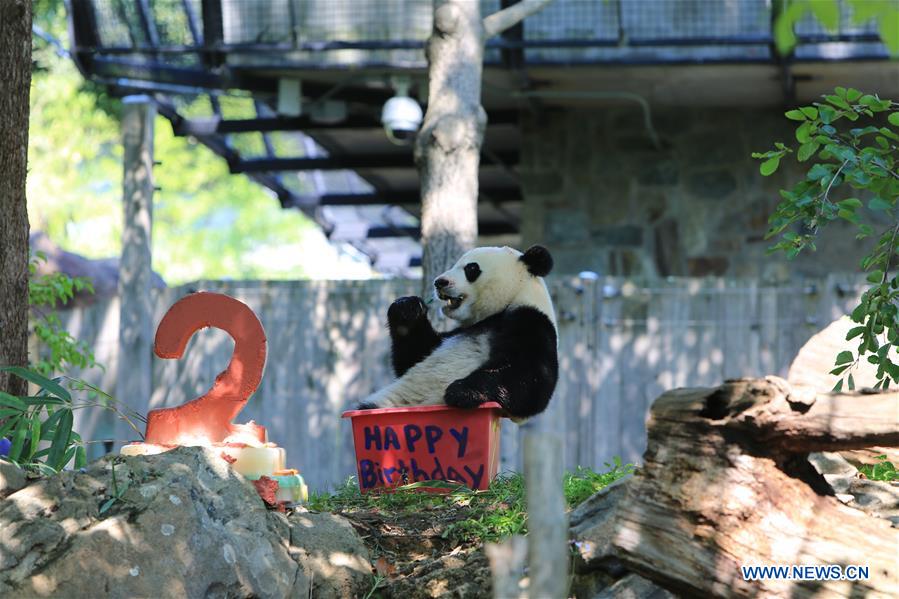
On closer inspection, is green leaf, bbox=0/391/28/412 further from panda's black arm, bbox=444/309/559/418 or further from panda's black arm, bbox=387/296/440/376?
panda's black arm, bbox=387/296/440/376

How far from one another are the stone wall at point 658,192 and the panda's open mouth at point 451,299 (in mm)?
4811

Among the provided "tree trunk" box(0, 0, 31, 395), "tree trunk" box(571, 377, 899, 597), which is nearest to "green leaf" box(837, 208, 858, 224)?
"tree trunk" box(571, 377, 899, 597)

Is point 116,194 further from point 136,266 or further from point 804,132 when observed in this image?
point 804,132

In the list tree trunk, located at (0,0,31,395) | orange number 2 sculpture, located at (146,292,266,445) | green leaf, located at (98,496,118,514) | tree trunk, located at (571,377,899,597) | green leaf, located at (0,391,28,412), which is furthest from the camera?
tree trunk, located at (0,0,31,395)

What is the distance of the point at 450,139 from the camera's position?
6750 mm

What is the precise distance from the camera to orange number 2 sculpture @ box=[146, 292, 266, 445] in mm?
4793

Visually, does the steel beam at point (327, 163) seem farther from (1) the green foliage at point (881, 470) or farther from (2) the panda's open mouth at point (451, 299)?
(1) the green foliage at point (881, 470)

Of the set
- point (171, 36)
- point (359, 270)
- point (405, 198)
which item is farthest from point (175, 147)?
point (171, 36)

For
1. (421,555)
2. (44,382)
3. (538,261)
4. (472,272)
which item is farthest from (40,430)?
(538,261)

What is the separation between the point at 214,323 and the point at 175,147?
19.4 m

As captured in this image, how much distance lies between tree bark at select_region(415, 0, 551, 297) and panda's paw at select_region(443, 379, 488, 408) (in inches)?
54.2

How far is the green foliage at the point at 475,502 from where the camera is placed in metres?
4.50

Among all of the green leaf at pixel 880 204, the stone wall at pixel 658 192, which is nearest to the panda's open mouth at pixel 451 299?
the green leaf at pixel 880 204

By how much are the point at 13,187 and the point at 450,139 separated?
256cm
